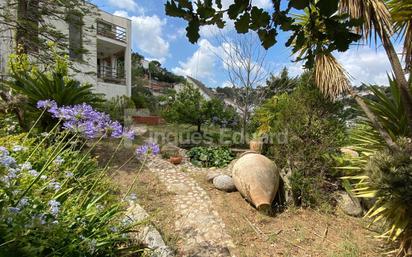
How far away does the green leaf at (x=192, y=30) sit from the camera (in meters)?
1.02

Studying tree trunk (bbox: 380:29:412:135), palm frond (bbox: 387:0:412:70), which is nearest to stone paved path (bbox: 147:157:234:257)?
tree trunk (bbox: 380:29:412:135)

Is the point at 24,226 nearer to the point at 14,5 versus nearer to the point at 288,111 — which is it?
the point at 288,111

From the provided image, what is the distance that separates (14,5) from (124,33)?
36.3 feet

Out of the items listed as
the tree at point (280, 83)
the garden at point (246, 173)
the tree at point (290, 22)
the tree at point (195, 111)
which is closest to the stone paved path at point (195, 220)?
the garden at point (246, 173)

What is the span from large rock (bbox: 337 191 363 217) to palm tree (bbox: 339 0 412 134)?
5.78ft

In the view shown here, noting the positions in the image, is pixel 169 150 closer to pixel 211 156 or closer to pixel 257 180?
pixel 211 156

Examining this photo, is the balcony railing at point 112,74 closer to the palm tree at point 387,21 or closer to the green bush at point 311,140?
the green bush at point 311,140

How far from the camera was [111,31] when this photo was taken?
16.1m

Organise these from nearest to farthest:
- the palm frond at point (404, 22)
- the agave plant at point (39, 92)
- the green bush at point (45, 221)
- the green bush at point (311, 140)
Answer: the green bush at point (45, 221) < the palm frond at point (404, 22) < the agave plant at point (39, 92) < the green bush at point (311, 140)

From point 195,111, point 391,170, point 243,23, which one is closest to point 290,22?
point 243,23

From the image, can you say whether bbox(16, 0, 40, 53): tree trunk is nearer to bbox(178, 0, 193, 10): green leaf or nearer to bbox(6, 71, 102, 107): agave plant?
bbox(6, 71, 102, 107): agave plant

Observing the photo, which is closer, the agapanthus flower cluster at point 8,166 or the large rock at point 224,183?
the agapanthus flower cluster at point 8,166

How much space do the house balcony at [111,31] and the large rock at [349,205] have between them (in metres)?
14.7

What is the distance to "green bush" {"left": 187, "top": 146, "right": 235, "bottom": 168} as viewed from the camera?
23.5 feet
